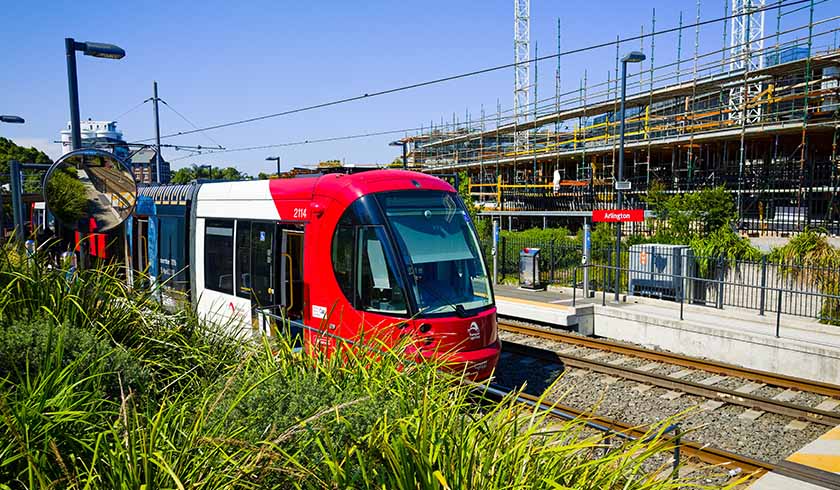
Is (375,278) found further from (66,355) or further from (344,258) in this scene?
(66,355)

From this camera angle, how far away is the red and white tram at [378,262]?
7.93 metres

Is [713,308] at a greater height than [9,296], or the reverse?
[9,296]

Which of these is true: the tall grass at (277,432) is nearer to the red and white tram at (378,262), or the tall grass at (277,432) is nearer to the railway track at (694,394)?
the red and white tram at (378,262)

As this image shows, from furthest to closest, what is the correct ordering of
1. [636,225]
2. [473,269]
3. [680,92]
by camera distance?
[680,92] < [636,225] < [473,269]

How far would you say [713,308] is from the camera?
15.1m

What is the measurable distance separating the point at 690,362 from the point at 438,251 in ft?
19.4

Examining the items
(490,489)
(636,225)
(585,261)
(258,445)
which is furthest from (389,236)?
(636,225)

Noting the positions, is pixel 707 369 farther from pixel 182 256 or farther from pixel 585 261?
pixel 182 256

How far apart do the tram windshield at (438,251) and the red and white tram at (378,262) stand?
0.01 m

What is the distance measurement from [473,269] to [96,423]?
552 cm

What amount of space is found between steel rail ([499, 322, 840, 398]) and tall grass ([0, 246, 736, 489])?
793 cm

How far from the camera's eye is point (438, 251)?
8.33 metres

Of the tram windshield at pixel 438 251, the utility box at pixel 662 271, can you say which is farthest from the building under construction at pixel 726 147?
the tram windshield at pixel 438 251

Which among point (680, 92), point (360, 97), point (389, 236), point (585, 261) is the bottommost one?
point (585, 261)
